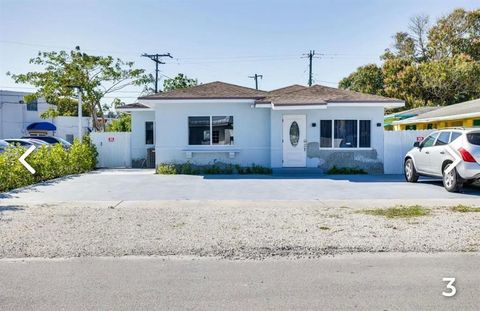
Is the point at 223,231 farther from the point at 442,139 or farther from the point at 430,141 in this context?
the point at 430,141

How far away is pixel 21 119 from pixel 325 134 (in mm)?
37336

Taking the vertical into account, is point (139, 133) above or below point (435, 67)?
below

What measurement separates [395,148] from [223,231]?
12964 millimetres

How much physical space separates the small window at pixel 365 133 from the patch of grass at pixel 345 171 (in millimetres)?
1055

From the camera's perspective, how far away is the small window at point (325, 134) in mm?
18672

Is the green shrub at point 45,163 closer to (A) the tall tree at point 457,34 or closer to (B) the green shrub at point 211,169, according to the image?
(B) the green shrub at point 211,169

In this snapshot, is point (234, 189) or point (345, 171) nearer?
point (234, 189)

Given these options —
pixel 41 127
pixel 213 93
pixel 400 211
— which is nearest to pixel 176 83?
pixel 41 127

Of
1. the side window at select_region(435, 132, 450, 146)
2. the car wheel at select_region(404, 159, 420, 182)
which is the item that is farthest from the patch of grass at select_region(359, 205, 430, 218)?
the car wheel at select_region(404, 159, 420, 182)

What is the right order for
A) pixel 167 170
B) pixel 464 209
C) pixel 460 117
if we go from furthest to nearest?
pixel 460 117 < pixel 167 170 < pixel 464 209

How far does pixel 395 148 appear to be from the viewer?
1864cm

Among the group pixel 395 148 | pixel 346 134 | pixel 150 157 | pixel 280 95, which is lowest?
pixel 150 157

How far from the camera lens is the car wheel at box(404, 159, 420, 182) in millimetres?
14889

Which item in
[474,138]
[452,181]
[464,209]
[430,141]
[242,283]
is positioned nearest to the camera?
[242,283]
